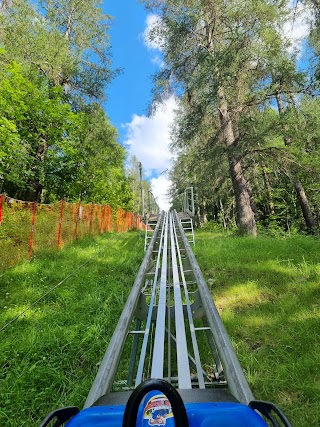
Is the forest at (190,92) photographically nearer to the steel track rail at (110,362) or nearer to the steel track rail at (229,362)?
the steel track rail at (229,362)

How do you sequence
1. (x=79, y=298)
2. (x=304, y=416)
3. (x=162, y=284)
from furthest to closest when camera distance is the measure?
(x=79, y=298)
(x=162, y=284)
(x=304, y=416)

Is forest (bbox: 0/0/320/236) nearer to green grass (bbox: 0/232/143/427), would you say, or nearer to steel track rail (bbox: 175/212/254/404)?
green grass (bbox: 0/232/143/427)

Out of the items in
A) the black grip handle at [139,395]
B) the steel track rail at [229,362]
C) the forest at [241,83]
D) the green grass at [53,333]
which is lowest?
the green grass at [53,333]

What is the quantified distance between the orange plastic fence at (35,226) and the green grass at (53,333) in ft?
1.31

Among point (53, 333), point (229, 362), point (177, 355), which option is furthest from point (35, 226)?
point (229, 362)

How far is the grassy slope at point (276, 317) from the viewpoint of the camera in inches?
93.7

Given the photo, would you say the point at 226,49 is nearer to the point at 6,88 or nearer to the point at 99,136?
the point at 6,88

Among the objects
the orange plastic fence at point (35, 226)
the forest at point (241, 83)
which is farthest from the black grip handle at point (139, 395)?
the forest at point (241, 83)

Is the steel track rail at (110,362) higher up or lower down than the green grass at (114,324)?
higher up

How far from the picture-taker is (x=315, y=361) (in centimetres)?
263

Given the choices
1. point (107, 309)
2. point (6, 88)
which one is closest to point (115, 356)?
point (107, 309)

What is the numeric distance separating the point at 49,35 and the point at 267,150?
9714mm

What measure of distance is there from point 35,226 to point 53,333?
3.84m

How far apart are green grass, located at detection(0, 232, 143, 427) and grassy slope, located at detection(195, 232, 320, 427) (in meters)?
1.47
